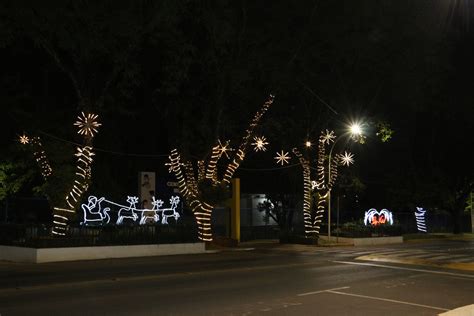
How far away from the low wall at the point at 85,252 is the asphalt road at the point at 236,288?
39.8 inches

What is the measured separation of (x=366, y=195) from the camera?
57.5m

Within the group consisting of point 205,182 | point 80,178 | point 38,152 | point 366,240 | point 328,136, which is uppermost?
point 328,136

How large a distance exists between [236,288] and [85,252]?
11805 millimetres

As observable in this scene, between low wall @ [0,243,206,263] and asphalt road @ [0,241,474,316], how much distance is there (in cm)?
101

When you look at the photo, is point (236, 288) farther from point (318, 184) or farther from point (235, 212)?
point (318, 184)

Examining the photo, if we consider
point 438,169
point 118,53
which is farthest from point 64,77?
point 438,169

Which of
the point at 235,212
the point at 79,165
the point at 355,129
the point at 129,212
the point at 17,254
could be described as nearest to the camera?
the point at 17,254

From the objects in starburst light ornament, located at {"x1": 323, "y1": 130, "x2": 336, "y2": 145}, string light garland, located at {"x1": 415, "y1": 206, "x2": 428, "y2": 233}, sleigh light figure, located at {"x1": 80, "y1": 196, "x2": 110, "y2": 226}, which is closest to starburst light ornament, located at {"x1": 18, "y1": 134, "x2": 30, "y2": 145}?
sleigh light figure, located at {"x1": 80, "y1": 196, "x2": 110, "y2": 226}

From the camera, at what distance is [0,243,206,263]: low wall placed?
23.6 m

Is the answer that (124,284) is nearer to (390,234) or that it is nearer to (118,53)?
(118,53)

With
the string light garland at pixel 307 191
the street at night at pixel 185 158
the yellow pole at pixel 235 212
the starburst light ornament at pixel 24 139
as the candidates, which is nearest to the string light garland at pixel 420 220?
the street at night at pixel 185 158

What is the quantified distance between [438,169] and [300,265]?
34511 mm

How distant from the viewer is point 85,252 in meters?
25.1

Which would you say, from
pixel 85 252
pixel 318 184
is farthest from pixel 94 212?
pixel 318 184
